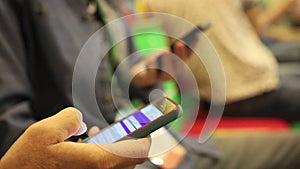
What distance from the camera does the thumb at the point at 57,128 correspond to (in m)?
0.44

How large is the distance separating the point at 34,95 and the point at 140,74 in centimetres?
23

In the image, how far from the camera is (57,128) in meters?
0.44

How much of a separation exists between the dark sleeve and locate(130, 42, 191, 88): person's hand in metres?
0.23

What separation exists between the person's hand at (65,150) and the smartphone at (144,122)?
0.02m

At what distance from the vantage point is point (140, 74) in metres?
0.88

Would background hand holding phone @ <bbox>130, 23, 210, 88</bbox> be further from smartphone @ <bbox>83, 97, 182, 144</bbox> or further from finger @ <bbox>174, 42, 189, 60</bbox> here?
smartphone @ <bbox>83, 97, 182, 144</bbox>

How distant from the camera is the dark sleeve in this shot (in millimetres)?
645

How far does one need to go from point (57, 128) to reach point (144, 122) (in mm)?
100

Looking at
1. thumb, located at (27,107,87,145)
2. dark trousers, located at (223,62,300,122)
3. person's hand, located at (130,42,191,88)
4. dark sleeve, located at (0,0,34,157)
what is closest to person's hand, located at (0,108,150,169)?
thumb, located at (27,107,87,145)

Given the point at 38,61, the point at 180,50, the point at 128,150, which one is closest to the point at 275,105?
the point at 180,50

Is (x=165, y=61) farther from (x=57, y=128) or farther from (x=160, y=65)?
(x=57, y=128)

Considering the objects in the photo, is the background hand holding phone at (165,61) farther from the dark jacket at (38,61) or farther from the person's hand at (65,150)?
the person's hand at (65,150)

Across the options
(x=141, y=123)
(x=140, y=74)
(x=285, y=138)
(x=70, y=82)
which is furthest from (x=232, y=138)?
(x=141, y=123)

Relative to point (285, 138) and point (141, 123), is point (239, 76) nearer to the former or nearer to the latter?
point (285, 138)
